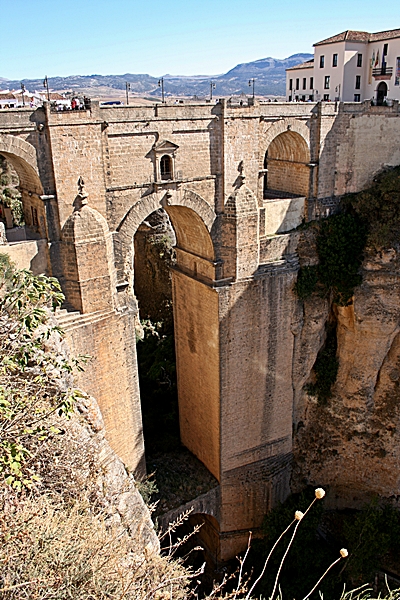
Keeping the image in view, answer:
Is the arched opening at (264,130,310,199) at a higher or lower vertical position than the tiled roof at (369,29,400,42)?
lower

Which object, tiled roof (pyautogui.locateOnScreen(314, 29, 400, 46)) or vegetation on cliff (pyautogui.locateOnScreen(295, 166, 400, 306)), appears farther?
tiled roof (pyautogui.locateOnScreen(314, 29, 400, 46))

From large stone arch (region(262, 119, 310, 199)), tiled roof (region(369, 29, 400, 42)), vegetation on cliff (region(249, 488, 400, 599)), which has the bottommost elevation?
vegetation on cliff (region(249, 488, 400, 599))

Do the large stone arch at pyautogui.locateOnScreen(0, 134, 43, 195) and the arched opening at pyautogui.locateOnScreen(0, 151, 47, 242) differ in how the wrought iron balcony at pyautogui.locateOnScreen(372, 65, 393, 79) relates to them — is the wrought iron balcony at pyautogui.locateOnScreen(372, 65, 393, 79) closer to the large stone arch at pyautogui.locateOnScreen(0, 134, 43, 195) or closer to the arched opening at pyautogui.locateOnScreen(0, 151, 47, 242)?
the arched opening at pyautogui.locateOnScreen(0, 151, 47, 242)

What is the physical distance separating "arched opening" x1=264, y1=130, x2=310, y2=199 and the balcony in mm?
11745

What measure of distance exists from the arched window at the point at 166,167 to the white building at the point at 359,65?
1464 cm

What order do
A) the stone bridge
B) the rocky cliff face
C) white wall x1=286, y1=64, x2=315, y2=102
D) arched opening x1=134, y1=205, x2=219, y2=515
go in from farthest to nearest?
white wall x1=286, y1=64, x2=315, y2=102
the rocky cliff face
arched opening x1=134, y1=205, x2=219, y2=515
the stone bridge

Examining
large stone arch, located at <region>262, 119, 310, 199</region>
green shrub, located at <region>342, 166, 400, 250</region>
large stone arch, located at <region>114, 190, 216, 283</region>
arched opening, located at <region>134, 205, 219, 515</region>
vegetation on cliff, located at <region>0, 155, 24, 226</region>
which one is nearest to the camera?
→ large stone arch, located at <region>114, 190, 216, 283</region>

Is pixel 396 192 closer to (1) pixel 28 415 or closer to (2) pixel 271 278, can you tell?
(2) pixel 271 278

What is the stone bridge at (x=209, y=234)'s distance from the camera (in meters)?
11.7

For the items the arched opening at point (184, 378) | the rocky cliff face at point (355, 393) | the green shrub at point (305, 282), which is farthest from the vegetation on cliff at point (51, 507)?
the rocky cliff face at point (355, 393)

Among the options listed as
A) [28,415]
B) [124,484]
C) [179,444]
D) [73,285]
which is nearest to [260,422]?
[179,444]

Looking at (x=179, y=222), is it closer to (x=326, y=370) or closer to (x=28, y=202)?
(x=28, y=202)

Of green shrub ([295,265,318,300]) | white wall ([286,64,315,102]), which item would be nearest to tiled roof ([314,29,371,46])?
white wall ([286,64,315,102])

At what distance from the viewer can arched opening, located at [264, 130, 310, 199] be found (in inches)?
632
